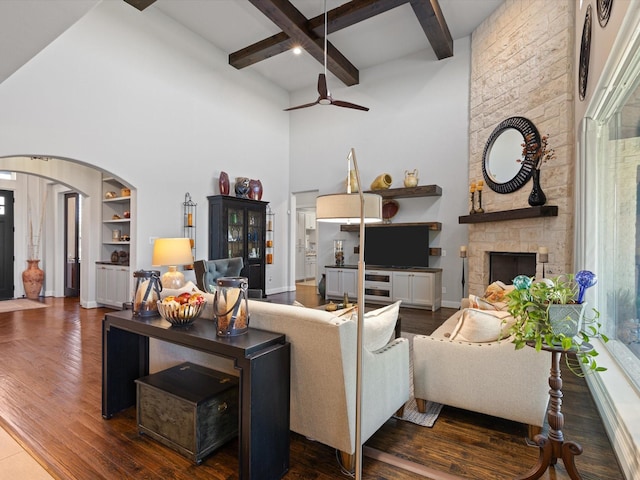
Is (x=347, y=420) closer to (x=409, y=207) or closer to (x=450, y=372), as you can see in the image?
A: (x=450, y=372)

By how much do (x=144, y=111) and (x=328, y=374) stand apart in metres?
5.24

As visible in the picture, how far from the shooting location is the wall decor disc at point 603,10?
7.76 ft

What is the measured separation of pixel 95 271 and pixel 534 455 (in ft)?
22.2

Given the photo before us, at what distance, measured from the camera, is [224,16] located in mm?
5684

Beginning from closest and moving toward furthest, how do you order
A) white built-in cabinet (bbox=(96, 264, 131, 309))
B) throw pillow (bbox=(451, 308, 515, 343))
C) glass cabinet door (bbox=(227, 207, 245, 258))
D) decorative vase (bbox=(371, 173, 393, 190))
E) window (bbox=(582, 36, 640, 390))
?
throw pillow (bbox=(451, 308, 515, 343)) → window (bbox=(582, 36, 640, 390)) → white built-in cabinet (bbox=(96, 264, 131, 309)) → glass cabinet door (bbox=(227, 207, 245, 258)) → decorative vase (bbox=(371, 173, 393, 190))

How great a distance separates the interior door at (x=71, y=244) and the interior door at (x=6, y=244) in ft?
3.07

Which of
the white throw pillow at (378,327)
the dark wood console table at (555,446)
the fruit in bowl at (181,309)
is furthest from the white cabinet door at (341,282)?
the dark wood console table at (555,446)

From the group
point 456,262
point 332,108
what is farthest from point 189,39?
point 456,262

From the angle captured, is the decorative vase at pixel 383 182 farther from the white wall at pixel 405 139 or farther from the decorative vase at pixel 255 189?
the decorative vase at pixel 255 189

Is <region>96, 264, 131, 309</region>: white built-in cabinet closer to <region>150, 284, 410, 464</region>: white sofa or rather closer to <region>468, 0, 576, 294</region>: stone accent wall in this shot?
<region>150, 284, 410, 464</region>: white sofa

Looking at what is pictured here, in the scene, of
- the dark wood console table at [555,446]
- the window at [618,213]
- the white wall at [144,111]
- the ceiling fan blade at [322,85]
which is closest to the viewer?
the dark wood console table at [555,446]

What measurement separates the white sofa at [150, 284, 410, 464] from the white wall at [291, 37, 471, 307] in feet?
15.9

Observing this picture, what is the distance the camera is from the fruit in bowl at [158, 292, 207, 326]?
6.55ft

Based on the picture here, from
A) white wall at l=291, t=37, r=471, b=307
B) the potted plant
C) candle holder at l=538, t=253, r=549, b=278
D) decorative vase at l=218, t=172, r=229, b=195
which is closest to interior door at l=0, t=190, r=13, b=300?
decorative vase at l=218, t=172, r=229, b=195
